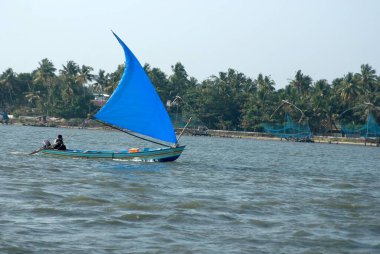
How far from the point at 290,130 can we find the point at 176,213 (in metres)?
97.8

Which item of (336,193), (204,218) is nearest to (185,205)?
(204,218)

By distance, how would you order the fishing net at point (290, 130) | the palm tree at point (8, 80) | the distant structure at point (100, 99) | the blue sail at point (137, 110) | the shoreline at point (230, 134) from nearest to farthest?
the blue sail at point (137, 110)
the shoreline at point (230, 134)
the fishing net at point (290, 130)
the distant structure at point (100, 99)
the palm tree at point (8, 80)

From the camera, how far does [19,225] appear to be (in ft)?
54.0

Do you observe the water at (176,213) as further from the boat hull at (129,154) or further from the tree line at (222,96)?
the tree line at (222,96)

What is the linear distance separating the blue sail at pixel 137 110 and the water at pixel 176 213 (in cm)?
396

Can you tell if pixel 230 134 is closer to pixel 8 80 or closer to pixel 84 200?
pixel 8 80

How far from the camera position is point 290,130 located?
115750 mm

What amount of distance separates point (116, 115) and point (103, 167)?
3.57 m

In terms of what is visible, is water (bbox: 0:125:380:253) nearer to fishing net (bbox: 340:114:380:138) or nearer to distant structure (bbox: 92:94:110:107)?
fishing net (bbox: 340:114:380:138)

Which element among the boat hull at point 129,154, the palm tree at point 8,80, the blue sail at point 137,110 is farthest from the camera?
the palm tree at point 8,80

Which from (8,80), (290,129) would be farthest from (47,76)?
(290,129)

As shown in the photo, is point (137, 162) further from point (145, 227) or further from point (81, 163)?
point (145, 227)

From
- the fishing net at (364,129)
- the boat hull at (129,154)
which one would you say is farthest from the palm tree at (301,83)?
the boat hull at (129,154)

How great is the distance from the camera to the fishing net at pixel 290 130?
113 m
